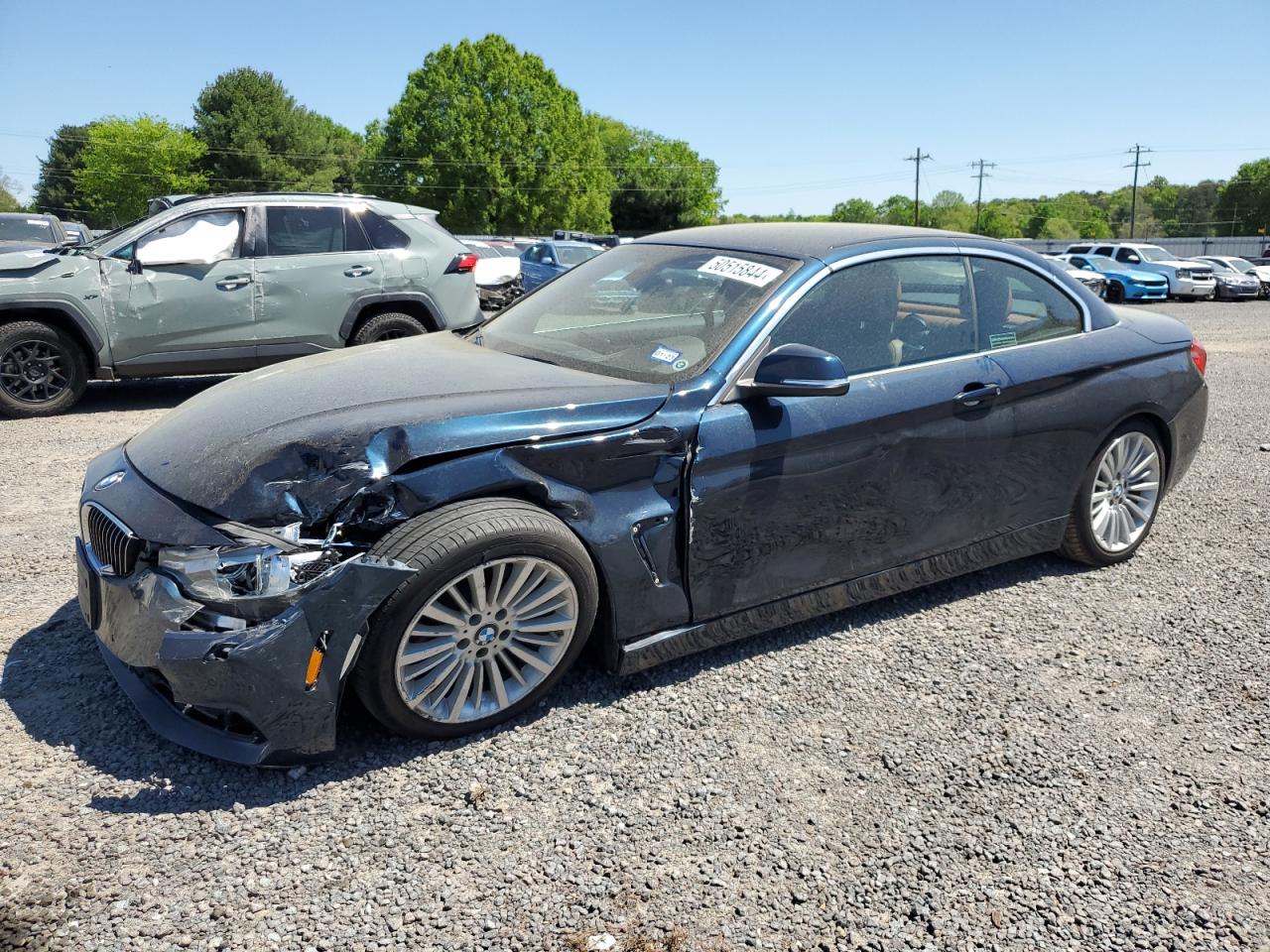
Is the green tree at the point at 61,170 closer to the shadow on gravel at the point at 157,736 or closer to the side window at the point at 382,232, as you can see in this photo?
the side window at the point at 382,232

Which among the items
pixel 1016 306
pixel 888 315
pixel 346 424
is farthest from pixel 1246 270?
pixel 346 424

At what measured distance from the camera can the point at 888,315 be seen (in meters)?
3.88

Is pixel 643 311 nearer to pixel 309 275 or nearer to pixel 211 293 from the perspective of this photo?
pixel 309 275

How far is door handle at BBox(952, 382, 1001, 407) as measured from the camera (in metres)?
3.88

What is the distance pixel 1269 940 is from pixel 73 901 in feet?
9.53

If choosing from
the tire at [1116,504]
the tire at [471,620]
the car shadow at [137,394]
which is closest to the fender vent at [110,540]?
the tire at [471,620]

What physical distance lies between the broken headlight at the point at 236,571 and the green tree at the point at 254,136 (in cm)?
8007

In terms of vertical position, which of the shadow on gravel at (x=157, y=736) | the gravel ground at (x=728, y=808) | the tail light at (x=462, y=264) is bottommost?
the gravel ground at (x=728, y=808)

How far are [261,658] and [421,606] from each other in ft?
1.49

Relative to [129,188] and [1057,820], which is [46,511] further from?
[129,188]

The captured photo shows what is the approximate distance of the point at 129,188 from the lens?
8331 cm

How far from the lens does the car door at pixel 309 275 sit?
848cm

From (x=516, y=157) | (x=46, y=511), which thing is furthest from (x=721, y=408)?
(x=516, y=157)

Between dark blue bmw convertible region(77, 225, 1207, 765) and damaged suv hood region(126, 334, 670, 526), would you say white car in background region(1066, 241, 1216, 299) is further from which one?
damaged suv hood region(126, 334, 670, 526)
